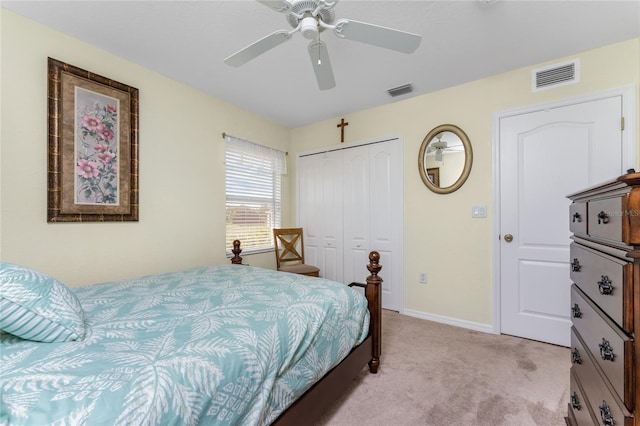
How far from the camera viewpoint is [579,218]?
4.10 ft

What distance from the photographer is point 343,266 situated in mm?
3732

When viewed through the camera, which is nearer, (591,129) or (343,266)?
(591,129)

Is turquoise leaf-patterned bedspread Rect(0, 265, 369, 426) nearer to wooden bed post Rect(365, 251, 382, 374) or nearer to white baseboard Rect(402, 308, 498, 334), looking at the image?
wooden bed post Rect(365, 251, 382, 374)

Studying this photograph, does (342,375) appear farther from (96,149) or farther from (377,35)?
(96,149)

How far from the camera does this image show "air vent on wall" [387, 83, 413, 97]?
114 inches

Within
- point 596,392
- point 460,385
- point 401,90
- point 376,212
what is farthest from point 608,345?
point 401,90

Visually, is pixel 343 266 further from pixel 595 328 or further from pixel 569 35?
pixel 569 35

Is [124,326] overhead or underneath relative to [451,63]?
underneath

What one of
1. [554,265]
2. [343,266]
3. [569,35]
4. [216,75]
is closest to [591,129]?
[569,35]

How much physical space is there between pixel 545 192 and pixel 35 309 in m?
3.38

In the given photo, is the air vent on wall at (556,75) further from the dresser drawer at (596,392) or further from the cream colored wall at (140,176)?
the cream colored wall at (140,176)

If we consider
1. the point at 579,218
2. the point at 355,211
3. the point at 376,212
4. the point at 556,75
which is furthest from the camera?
the point at 355,211

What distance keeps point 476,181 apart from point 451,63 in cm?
114

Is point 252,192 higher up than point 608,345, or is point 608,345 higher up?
point 252,192
